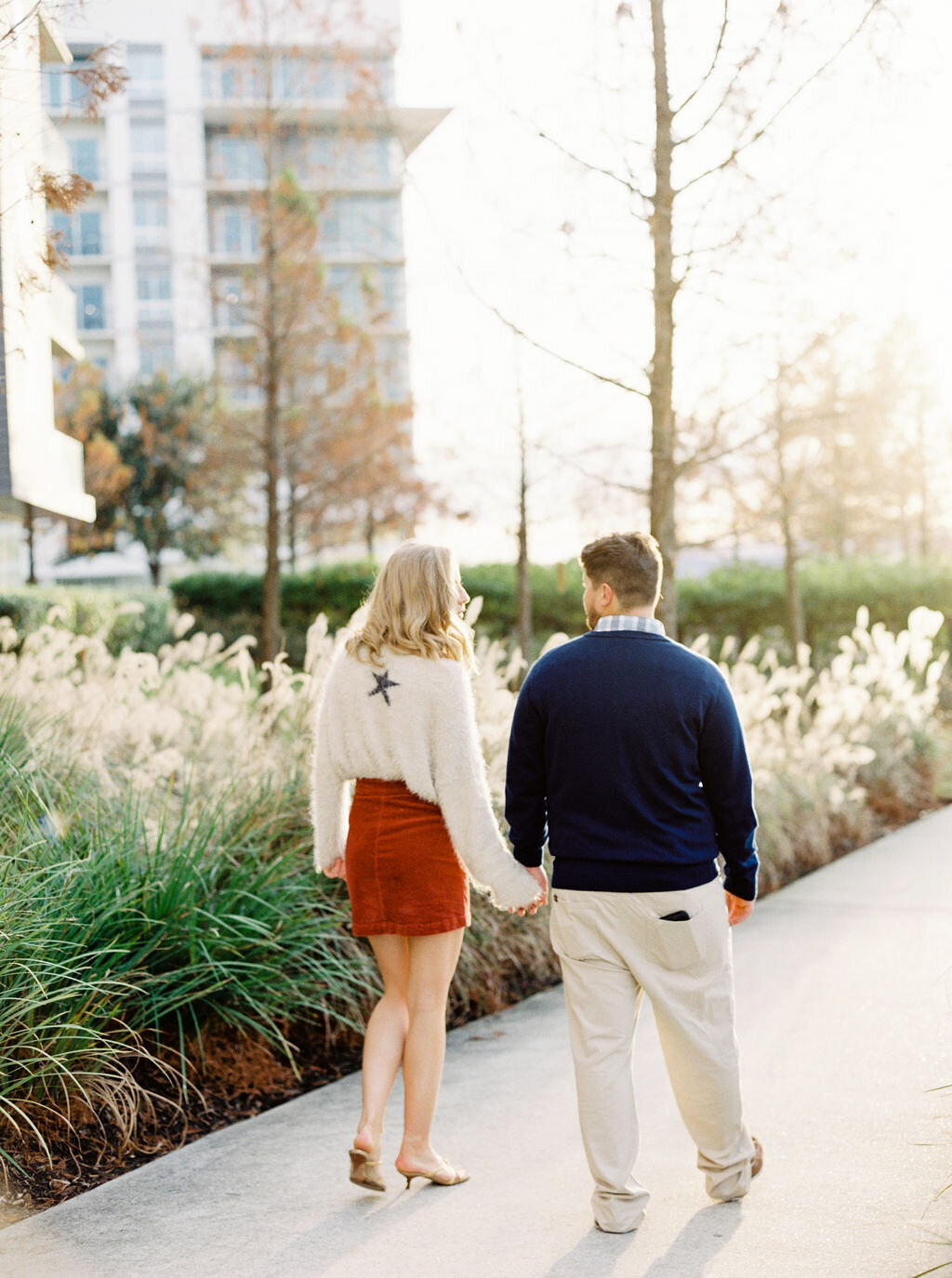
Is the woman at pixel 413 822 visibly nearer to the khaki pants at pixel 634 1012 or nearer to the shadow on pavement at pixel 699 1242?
the khaki pants at pixel 634 1012

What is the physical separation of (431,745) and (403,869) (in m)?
0.35

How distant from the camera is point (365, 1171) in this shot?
354 centimetres

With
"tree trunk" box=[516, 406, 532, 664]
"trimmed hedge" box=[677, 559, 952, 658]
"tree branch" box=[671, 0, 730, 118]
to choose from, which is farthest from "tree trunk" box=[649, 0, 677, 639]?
"trimmed hedge" box=[677, 559, 952, 658]

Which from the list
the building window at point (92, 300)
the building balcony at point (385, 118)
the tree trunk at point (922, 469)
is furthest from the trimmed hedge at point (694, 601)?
the building window at point (92, 300)

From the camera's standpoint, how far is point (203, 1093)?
4.41 meters

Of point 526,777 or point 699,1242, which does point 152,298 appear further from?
point 699,1242

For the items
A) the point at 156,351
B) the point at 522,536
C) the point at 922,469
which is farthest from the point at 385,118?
the point at 156,351

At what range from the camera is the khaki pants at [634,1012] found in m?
3.29

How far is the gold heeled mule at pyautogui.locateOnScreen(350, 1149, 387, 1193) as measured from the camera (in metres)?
3.53

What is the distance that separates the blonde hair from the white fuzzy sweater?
0.12 feet

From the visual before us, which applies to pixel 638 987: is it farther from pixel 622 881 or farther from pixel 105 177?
pixel 105 177

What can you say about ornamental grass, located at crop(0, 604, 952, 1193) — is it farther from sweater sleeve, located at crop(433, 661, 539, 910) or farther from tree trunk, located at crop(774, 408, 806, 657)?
tree trunk, located at crop(774, 408, 806, 657)

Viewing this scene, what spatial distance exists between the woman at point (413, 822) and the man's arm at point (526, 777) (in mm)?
69

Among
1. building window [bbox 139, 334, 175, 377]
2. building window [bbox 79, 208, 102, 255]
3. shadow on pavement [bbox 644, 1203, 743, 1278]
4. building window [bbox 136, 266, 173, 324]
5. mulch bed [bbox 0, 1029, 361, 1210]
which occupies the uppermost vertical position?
building window [bbox 79, 208, 102, 255]
